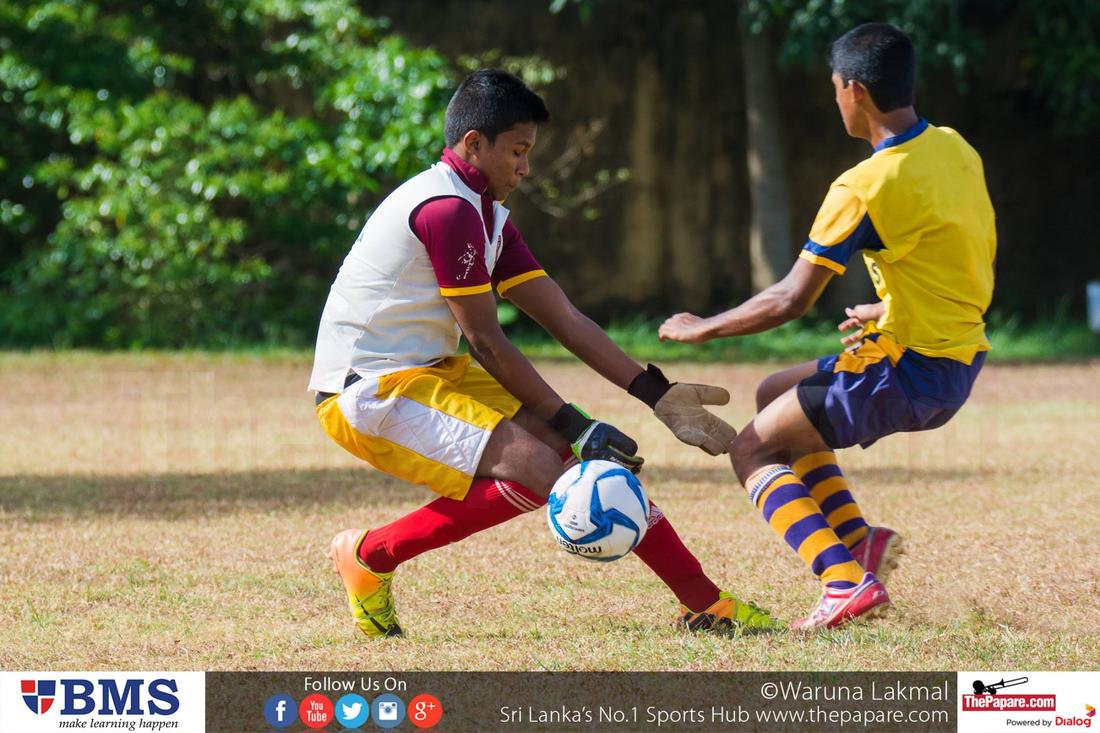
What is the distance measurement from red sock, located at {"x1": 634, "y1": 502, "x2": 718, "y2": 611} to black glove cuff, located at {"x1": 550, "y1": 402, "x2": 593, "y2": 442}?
12.9 inches

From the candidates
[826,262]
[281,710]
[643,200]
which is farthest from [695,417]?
[643,200]

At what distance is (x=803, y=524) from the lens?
4605 mm

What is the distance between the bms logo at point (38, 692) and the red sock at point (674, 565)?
67.5 inches

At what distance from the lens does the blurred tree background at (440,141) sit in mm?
14414

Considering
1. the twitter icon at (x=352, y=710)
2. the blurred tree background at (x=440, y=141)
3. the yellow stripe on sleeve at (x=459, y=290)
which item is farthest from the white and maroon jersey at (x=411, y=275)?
the blurred tree background at (x=440, y=141)

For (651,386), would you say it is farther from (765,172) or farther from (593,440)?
(765,172)

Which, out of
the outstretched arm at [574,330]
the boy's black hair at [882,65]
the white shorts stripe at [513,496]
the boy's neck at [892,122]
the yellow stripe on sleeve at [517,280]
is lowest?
the white shorts stripe at [513,496]

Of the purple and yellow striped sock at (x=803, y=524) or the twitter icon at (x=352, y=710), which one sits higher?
the purple and yellow striped sock at (x=803, y=524)

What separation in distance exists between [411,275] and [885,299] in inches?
56.9

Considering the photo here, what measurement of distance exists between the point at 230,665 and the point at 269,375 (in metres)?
8.89

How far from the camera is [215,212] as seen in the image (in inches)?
596

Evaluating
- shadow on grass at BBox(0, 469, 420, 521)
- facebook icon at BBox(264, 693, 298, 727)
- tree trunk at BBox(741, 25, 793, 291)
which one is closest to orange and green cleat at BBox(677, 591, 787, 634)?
facebook icon at BBox(264, 693, 298, 727)

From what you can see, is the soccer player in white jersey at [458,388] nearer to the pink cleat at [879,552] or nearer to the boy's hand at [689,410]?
the boy's hand at [689,410]

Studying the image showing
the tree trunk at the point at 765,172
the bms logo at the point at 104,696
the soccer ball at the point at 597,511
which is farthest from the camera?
the tree trunk at the point at 765,172
